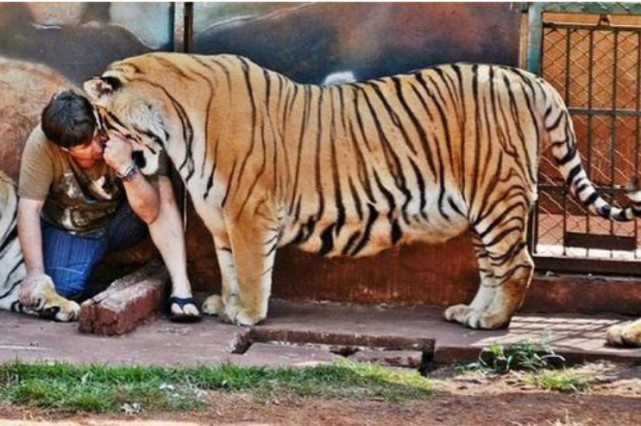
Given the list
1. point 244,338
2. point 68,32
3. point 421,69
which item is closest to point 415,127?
point 421,69

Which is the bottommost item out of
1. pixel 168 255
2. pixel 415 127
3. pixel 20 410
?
pixel 20 410

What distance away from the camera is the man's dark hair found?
7.30m

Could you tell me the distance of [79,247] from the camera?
25.4 feet

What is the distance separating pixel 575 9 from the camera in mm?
8734

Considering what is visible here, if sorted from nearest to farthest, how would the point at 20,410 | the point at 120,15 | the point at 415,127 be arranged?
the point at 20,410
the point at 415,127
the point at 120,15

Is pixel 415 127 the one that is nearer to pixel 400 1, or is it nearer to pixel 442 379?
pixel 400 1

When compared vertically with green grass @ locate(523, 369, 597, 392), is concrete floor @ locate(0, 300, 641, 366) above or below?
above

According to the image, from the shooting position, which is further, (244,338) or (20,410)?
(244,338)

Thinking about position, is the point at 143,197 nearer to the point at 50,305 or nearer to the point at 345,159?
the point at 50,305

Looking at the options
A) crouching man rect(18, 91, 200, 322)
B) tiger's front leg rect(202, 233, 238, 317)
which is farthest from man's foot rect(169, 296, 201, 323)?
tiger's front leg rect(202, 233, 238, 317)

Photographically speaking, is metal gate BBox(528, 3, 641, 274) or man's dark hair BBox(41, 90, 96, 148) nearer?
man's dark hair BBox(41, 90, 96, 148)

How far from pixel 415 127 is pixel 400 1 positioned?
83 centimetres

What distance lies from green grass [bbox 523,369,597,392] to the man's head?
2.55 meters

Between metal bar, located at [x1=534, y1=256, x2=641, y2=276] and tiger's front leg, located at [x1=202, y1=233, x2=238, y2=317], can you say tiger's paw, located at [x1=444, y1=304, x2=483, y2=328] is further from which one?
tiger's front leg, located at [x1=202, y1=233, x2=238, y2=317]
